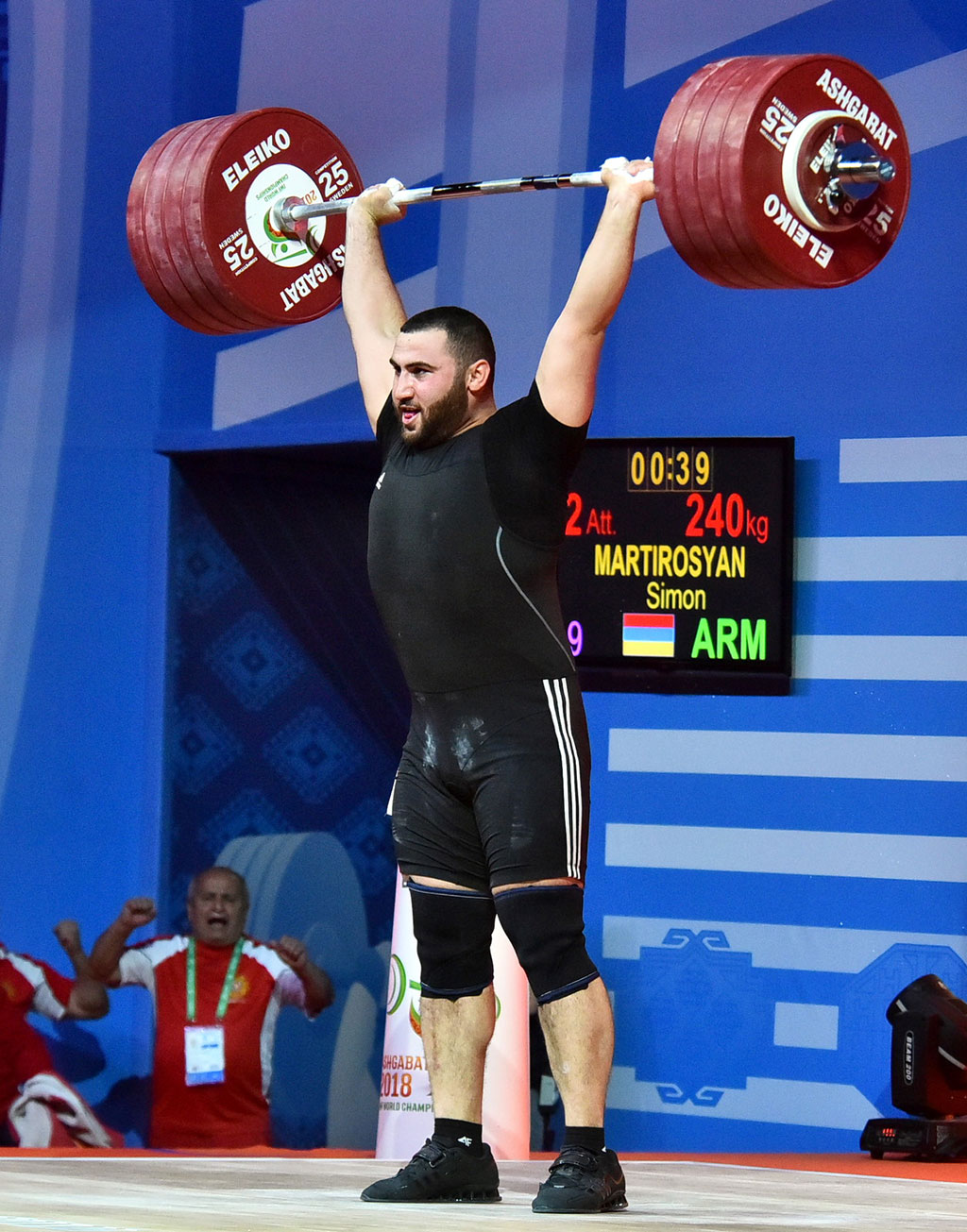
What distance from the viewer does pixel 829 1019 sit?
505cm

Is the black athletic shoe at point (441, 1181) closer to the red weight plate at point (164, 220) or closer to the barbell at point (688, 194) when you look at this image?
the barbell at point (688, 194)

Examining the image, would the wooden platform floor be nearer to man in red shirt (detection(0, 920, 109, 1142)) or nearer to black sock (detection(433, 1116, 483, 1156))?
black sock (detection(433, 1116, 483, 1156))

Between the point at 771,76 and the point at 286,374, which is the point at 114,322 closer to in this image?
the point at 286,374

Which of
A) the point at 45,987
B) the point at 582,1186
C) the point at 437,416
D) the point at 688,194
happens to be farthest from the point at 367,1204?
the point at 45,987

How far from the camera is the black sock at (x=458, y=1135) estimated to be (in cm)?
271

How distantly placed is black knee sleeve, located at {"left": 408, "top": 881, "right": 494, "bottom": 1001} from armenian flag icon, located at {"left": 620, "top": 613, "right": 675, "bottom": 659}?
247 centimetres

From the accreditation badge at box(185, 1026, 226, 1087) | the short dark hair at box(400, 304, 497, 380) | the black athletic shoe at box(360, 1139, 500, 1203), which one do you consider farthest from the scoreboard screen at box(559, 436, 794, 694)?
the black athletic shoe at box(360, 1139, 500, 1203)

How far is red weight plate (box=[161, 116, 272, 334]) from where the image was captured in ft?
11.1

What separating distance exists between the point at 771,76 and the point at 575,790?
1116 mm

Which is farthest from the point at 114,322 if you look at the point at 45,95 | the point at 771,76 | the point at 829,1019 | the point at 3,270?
the point at 771,76

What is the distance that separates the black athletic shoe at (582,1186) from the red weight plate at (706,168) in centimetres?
133

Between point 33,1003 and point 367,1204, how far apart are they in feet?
11.2

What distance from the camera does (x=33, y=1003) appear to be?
18.7 ft

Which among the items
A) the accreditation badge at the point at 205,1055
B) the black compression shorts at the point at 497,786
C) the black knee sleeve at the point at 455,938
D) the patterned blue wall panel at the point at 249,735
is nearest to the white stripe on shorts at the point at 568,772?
the black compression shorts at the point at 497,786
